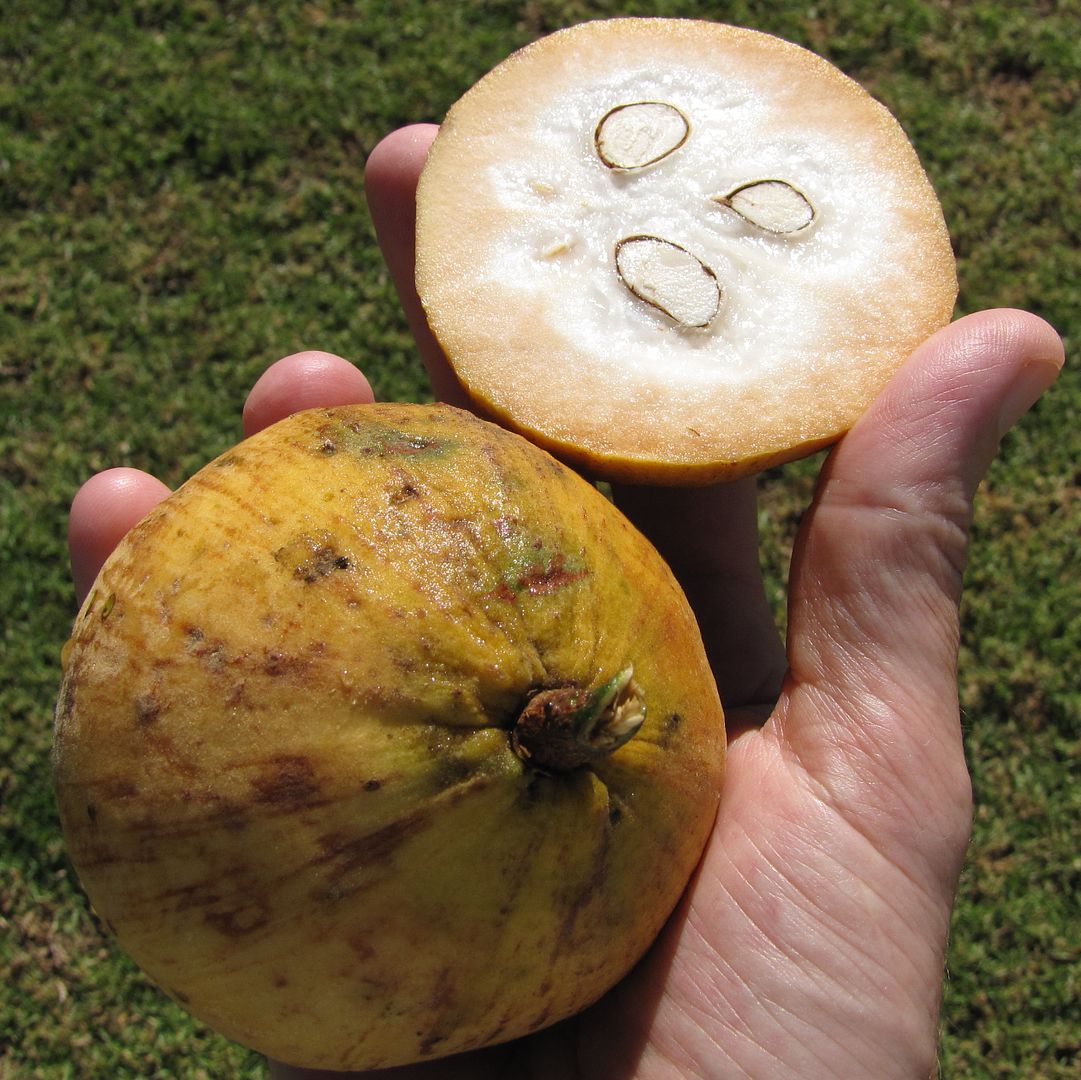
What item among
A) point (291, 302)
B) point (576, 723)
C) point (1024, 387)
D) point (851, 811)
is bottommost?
point (291, 302)

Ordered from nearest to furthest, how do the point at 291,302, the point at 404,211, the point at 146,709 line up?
the point at 146,709 < the point at 404,211 < the point at 291,302

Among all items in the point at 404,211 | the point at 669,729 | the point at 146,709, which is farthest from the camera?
the point at 404,211

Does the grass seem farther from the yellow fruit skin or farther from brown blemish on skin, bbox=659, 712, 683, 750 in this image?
brown blemish on skin, bbox=659, 712, 683, 750

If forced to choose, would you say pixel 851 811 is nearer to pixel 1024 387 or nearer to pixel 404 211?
pixel 1024 387

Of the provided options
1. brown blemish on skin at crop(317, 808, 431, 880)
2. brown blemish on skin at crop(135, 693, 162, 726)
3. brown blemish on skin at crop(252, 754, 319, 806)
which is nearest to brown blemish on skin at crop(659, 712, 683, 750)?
brown blemish on skin at crop(317, 808, 431, 880)

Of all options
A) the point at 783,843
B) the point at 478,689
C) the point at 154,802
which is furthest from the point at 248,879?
the point at 783,843

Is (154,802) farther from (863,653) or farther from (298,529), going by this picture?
(863,653)

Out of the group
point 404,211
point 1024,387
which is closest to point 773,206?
point 1024,387
